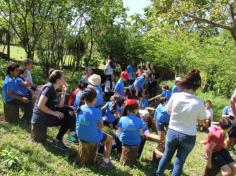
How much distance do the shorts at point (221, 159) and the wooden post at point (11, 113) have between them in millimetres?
4119

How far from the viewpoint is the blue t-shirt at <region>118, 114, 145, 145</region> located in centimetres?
688

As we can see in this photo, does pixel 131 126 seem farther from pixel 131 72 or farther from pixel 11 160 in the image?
pixel 131 72

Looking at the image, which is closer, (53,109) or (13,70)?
(53,109)

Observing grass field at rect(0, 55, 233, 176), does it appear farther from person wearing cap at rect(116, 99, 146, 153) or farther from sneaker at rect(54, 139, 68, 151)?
person wearing cap at rect(116, 99, 146, 153)

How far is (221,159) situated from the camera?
6.62 meters

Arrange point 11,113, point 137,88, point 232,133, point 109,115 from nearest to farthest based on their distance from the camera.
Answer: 1. point 232,133
2. point 11,113
3. point 109,115
4. point 137,88

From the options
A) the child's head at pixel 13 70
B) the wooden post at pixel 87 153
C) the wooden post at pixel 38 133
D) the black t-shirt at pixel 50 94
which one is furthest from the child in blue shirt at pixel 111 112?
the wooden post at pixel 87 153

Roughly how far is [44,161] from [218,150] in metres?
2.82

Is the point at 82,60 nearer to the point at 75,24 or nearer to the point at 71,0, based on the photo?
the point at 75,24

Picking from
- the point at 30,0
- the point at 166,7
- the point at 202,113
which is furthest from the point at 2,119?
the point at 166,7

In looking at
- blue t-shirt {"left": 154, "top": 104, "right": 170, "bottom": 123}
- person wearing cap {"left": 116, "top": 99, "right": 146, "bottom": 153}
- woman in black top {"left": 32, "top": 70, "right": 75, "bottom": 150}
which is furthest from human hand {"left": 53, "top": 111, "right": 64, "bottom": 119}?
blue t-shirt {"left": 154, "top": 104, "right": 170, "bottom": 123}

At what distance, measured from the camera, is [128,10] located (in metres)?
21.6

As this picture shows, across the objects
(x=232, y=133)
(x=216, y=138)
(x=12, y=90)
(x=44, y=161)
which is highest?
(x=12, y=90)

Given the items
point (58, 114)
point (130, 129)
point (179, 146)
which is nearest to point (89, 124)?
point (58, 114)
